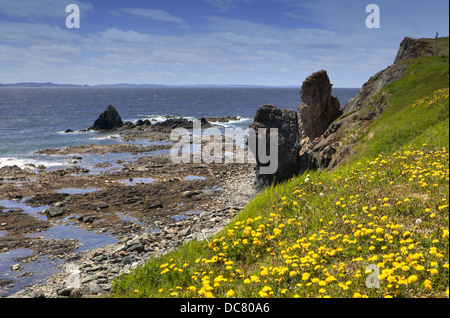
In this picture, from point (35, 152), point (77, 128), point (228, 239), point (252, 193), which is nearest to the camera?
point (228, 239)

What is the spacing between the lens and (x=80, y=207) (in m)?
27.8

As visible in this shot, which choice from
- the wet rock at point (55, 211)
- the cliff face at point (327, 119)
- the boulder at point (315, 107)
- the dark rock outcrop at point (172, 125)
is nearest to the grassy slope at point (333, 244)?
the cliff face at point (327, 119)

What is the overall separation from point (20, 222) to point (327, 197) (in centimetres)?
2393

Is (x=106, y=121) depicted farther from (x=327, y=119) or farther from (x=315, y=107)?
(x=327, y=119)

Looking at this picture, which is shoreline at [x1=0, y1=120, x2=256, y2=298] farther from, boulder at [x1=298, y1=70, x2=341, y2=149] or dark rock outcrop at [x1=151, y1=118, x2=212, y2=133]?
dark rock outcrop at [x1=151, y1=118, x2=212, y2=133]

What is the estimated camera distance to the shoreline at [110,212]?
16511 millimetres

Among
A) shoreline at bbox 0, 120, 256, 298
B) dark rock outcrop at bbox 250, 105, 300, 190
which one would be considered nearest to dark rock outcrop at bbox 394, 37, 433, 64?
dark rock outcrop at bbox 250, 105, 300, 190

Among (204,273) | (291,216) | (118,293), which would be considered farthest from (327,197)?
(118,293)

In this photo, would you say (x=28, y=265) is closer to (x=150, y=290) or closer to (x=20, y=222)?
(x=20, y=222)

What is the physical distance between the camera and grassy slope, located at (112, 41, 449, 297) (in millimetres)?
5680

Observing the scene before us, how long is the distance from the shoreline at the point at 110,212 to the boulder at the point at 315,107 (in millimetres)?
8330

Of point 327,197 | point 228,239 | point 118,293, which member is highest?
point 327,197

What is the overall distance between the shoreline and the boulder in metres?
8.33

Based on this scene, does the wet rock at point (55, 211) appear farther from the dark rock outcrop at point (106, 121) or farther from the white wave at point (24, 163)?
the dark rock outcrop at point (106, 121)
